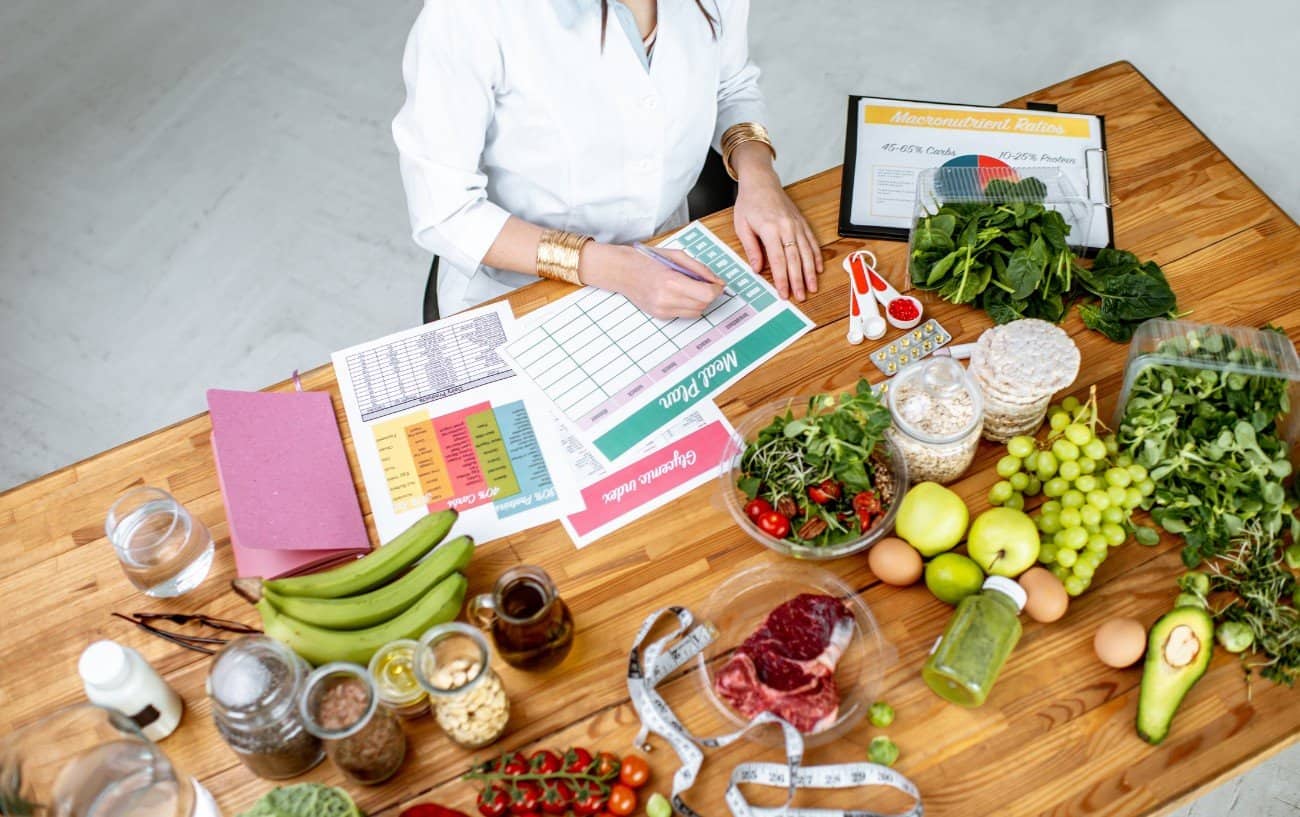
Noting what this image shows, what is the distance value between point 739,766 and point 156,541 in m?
0.78

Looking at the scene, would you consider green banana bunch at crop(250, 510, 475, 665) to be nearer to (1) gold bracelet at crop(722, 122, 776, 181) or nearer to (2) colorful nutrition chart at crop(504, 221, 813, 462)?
(2) colorful nutrition chart at crop(504, 221, 813, 462)

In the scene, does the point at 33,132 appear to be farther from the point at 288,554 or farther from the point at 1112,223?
the point at 1112,223

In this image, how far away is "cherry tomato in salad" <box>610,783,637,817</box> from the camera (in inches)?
42.8

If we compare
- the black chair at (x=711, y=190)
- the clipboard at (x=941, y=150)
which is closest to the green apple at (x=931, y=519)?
the clipboard at (x=941, y=150)

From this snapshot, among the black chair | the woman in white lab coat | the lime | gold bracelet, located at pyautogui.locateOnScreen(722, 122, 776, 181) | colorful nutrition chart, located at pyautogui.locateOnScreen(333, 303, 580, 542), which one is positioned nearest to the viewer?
the lime

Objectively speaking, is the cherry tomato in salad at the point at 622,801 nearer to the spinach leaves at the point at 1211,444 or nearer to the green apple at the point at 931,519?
the green apple at the point at 931,519

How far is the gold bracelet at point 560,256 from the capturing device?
1531 millimetres

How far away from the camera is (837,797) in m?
1.10

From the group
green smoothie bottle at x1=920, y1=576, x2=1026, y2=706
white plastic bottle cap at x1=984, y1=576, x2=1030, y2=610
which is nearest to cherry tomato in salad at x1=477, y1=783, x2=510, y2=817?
green smoothie bottle at x1=920, y1=576, x2=1026, y2=706

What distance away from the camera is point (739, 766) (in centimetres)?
110

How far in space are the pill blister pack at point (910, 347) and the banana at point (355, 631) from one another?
26.9 inches

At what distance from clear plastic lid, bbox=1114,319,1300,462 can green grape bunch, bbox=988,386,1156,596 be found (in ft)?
0.26

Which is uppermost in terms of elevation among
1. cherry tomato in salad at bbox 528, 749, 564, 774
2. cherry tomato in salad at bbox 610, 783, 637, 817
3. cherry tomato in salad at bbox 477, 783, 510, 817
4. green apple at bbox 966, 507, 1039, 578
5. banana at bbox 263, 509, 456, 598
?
green apple at bbox 966, 507, 1039, 578

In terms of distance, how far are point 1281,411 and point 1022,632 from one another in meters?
0.44
